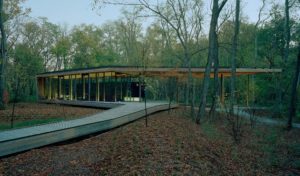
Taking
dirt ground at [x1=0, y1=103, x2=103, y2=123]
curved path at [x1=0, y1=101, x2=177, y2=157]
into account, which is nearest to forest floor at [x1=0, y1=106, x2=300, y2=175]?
curved path at [x1=0, y1=101, x2=177, y2=157]

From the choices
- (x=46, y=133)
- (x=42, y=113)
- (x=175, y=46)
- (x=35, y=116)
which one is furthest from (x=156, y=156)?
(x=175, y=46)

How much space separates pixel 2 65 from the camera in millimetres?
16047

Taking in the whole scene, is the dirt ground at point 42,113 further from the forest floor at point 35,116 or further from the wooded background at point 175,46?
the wooded background at point 175,46

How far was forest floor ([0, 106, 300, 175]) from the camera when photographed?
5.28 meters

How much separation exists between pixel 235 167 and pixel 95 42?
107ft

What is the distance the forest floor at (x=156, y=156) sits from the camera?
5277 mm

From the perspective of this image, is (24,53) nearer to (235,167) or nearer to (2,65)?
(2,65)

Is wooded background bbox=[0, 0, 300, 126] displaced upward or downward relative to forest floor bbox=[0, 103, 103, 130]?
upward

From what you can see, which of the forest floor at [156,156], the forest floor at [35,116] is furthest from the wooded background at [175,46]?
the forest floor at [156,156]

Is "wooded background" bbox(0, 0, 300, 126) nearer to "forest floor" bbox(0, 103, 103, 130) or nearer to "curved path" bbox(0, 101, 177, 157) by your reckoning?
"forest floor" bbox(0, 103, 103, 130)

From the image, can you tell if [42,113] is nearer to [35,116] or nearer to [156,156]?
[35,116]

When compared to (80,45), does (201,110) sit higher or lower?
lower

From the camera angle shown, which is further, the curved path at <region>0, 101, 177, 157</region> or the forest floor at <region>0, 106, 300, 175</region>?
the curved path at <region>0, 101, 177, 157</region>

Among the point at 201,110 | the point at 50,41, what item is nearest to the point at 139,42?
the point at 50,41
